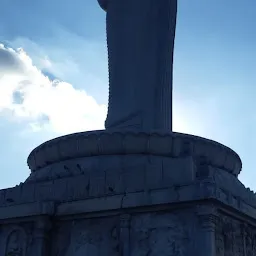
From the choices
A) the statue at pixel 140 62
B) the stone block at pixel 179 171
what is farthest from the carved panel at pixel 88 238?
the statue at pixel 140 62

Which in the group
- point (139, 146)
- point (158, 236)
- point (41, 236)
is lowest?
point (158, 236)

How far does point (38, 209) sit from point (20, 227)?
2.07 ft

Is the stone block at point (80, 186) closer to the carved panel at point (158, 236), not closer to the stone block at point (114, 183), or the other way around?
the stone block at point (114, 183)

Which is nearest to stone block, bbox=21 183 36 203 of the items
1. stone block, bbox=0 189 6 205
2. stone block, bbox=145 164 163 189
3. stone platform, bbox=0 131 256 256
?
stone platform, bbox=0 131 256 256

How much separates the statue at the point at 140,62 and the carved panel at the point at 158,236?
11.9 feet

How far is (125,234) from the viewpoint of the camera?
9.65 meters

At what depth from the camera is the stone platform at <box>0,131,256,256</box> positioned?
366 inches

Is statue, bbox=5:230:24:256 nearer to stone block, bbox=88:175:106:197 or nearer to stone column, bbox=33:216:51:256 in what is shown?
stone column, bbox=33:216:51:256

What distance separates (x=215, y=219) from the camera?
922 centimetres

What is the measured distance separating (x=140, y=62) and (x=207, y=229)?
5910mm

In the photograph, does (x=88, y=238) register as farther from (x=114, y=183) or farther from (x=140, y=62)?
(x=140, y=62)

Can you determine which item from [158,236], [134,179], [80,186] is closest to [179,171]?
[134,179]

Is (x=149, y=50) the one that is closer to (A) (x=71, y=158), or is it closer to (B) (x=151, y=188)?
(A) (x=71, y=158)

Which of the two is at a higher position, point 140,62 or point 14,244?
point 140,62
